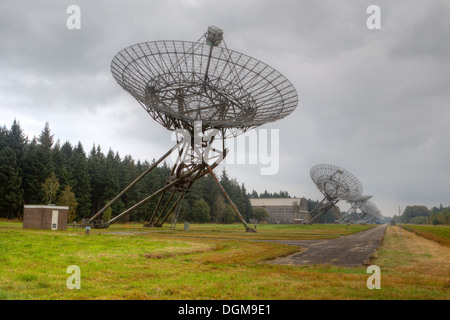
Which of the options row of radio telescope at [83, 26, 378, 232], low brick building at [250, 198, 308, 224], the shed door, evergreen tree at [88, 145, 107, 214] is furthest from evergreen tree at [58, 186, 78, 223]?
low brick building at [250, 198, 308, 224]

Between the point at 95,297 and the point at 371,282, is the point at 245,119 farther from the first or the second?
the point at 95,297

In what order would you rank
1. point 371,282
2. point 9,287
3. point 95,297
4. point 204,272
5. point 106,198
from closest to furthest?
1. point 95,297
2. point 9,287
3. point 371,282
4. point 204,272
5. point 106,198

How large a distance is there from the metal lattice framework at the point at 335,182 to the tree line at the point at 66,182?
32350 millimetres

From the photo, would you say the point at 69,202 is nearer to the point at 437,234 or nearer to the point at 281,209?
the point at 437,234

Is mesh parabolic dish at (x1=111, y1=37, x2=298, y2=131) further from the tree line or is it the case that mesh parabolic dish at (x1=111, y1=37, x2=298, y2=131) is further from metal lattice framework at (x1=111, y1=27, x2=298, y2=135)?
the tree line

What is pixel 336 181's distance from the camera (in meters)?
73.4

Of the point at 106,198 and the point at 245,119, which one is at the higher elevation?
the point at 245,119

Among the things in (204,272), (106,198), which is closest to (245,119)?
(204,272)

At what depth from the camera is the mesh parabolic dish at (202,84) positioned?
27.6 metres

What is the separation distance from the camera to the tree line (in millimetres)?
57062
